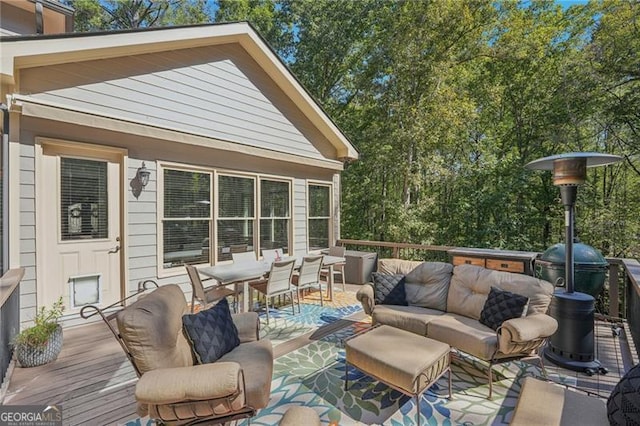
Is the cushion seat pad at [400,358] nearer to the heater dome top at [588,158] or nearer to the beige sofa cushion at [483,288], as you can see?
the beige sofa cushion at [483,288]

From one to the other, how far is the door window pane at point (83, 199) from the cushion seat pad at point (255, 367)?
3044 millimetres

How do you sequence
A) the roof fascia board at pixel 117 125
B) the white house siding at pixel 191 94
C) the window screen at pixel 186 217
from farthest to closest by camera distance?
1. the window screen at pixel 186 217
2. the white house siding at pixel 191 94
3. the roof fascia board at pixel 117 125

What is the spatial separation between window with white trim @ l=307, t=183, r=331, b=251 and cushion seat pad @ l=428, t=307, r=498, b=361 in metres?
4.56

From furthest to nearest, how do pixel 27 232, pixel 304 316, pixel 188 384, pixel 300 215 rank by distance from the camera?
pixel 300 215 → pixel 304 316 → pixel 27 232 → pixel 188 384

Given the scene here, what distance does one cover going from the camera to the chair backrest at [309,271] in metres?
5.05

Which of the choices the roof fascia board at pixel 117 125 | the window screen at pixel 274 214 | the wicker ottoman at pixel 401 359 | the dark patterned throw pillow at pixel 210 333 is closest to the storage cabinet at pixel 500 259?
the wicker ottoman at pixel 401 359

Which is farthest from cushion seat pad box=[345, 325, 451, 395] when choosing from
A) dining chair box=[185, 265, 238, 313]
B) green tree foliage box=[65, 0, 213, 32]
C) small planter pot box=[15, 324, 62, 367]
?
green tree foliage box=[65, 0, 213, 32]

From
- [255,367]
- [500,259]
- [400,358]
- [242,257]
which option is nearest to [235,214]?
[242,257]

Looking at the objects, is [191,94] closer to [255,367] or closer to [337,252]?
[337,252]

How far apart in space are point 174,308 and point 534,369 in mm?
3589

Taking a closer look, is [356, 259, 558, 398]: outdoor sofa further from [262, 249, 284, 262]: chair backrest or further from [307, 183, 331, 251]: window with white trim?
[307, 183, 331, 251]: window with white trim

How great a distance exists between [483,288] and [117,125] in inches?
201

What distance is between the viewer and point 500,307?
3164 millimetres

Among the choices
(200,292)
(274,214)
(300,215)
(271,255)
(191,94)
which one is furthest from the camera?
(300,215)
